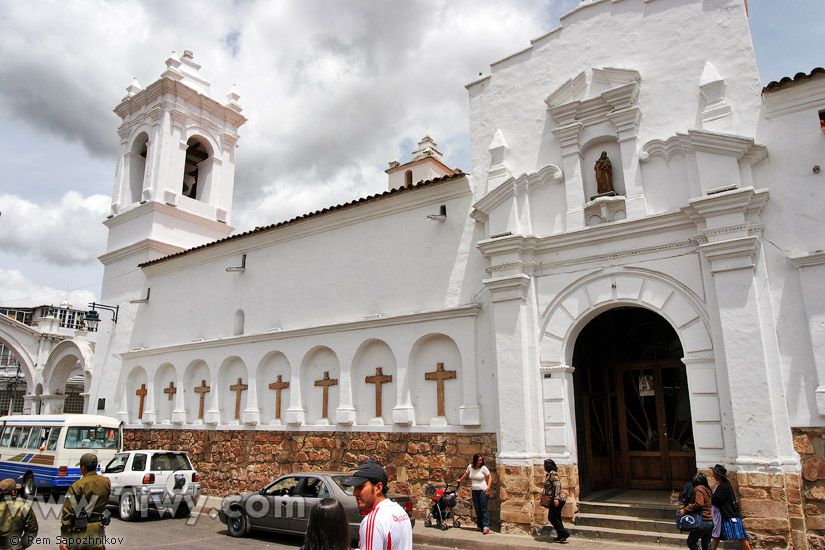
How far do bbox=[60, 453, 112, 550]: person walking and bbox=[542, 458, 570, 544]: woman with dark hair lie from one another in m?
6.02

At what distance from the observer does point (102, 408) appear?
60.2 ft

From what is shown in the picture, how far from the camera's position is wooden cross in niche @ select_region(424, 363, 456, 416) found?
37.0 feet

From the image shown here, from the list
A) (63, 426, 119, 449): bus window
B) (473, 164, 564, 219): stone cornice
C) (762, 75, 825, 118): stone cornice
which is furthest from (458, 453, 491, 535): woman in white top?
(63, 426, 119, 449): bus window

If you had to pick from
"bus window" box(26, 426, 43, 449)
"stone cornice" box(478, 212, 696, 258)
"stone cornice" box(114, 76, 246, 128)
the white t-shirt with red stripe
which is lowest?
the white t-shirt with red stripe

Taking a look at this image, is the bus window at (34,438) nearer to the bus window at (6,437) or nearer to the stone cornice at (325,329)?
the bus window at (6,437)

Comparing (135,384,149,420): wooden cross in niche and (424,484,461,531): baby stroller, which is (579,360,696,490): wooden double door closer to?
(424,484,461,531): baby stroller

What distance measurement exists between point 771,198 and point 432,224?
6.09 meters

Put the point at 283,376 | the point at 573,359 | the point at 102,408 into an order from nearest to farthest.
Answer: the point at 573,359
the point at 283,376
the point at 102,408

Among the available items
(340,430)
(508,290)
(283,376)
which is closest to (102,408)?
(283,376)

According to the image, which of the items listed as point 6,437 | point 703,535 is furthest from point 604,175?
point 6,437

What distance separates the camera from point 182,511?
12.7 metres

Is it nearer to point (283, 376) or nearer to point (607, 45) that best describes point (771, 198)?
point (607, 45)

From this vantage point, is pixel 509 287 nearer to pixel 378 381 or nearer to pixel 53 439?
pixel 378 381

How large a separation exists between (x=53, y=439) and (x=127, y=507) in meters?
3.87
